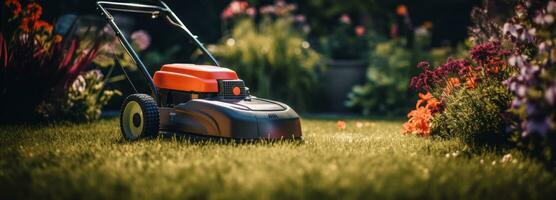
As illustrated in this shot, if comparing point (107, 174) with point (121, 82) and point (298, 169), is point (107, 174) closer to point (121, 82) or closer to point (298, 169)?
→ point (298, 169)

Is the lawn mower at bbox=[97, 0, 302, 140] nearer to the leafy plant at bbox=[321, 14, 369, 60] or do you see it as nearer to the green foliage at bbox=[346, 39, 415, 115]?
the green foliage at bbox=[346, 39, 415, 115]

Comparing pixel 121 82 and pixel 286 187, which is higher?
pixel 121 82

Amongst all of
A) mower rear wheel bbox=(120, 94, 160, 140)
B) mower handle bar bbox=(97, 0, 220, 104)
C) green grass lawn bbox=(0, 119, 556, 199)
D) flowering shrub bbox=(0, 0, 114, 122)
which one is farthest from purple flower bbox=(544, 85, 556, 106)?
flowering shrub bbox=(0, 0, 114, 122)

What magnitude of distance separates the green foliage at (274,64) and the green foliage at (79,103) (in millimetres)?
2341

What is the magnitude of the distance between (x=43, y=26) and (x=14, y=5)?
376 mm

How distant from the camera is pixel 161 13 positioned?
17.0 ft

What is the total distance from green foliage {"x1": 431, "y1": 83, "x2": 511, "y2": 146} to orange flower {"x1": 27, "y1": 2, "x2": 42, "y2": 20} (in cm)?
378

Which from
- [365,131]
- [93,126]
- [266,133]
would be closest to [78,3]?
[93,126]

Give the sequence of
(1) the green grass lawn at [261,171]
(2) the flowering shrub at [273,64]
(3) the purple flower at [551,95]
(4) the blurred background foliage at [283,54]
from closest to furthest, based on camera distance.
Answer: (1) the green grass lawn at [261,171] < (3) the purple flower at [551,95] < (4) the blurred background foliage at [283,54] < (2) the flowering shrub at [273,64]

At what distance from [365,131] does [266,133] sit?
180 cm

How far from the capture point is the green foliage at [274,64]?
328 inches

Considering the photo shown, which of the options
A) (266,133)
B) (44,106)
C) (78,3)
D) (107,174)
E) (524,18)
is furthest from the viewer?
(78,3)

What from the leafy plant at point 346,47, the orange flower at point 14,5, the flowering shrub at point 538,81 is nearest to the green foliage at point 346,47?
the leafy plant at point 346,47

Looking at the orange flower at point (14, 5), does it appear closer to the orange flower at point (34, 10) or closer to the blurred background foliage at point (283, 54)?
the orange flower at point (34, 10)
